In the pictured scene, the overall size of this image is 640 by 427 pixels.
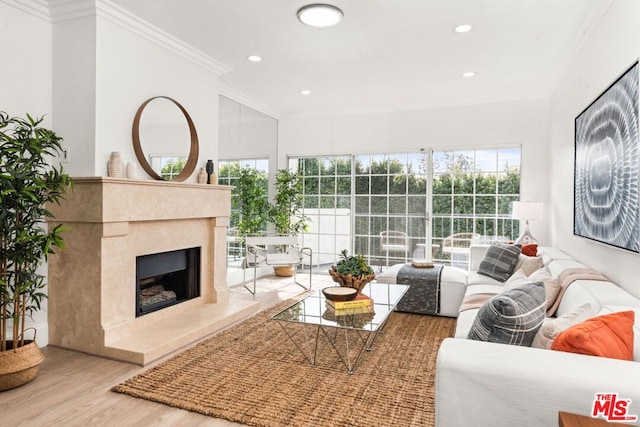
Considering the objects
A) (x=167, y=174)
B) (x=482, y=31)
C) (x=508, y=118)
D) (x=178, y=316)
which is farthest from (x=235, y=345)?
(x=508, y=118)

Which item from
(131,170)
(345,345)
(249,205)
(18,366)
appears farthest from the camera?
(249,205)

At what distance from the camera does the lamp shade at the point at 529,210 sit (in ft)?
15.4

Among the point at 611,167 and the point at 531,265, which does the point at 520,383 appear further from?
the point at 531,265

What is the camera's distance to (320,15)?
313cm

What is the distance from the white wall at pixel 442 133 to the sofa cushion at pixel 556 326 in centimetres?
357

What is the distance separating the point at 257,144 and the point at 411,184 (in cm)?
245

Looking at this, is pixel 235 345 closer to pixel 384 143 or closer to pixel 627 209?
pixel 627 209

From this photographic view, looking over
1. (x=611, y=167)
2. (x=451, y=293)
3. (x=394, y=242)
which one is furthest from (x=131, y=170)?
(x=394, y=242)

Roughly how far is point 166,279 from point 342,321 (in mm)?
2220

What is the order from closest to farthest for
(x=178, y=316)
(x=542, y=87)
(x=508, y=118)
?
(x=178, y=316) → (x=542, y=87) → (x=508, y=118)

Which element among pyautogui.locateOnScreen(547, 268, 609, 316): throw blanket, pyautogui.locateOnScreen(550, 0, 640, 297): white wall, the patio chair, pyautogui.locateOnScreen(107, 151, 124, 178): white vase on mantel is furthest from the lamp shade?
pyautogui.locateOnScreen(107, 151, 124, 178): white vase on mantel

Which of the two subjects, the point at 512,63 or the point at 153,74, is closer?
the point at 153,74

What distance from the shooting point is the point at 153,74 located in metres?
3.64

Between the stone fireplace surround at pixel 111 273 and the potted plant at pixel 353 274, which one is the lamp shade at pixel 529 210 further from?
the stone fireplace surround at pixel 111 273
